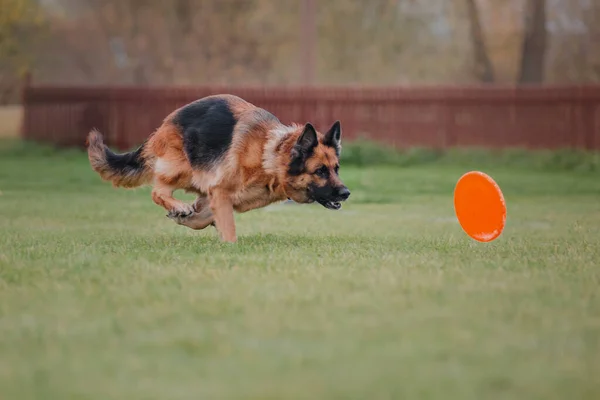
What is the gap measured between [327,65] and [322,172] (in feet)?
128

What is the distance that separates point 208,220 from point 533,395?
6.19 metres

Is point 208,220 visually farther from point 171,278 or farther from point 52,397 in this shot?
point 52,397

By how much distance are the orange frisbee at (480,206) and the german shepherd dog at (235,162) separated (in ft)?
4.15

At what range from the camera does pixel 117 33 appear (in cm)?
4878

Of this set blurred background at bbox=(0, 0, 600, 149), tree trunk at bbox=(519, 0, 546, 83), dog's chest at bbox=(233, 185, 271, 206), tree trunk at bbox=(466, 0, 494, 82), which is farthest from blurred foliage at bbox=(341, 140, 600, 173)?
dog's chest at bbox=(233, 185, 271, 206)

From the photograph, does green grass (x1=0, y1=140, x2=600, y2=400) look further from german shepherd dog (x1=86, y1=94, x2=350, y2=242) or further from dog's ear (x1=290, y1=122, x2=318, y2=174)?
dog's ear (x1=290, y1=122, x2=318, y2=174)

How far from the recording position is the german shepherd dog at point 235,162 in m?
9.12

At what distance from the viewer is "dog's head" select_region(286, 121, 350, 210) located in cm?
906

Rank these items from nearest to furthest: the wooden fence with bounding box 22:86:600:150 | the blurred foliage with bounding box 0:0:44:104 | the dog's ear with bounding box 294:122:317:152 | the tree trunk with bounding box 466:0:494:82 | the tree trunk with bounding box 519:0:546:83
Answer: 1. the dog's ear with bounding box 294:122:317:152
2. the wooden fence with bounding box 22:86:600:150
3. the tree trunk with bounding box 519:0:546:83
4. the tree trunk with bounding box 466:0:494:82
5. the blurred foliage with bounding box 0:0:44:104

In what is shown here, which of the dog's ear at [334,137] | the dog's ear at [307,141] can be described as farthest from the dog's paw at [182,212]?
the dog's ear at [334,137]

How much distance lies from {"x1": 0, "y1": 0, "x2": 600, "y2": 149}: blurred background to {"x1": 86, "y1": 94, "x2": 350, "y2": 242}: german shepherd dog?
17.1 meters

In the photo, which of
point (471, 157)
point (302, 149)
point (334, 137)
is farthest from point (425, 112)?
point (302, 149)

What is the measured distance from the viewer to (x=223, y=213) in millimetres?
9297

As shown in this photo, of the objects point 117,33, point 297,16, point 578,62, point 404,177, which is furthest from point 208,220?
point 117,33
